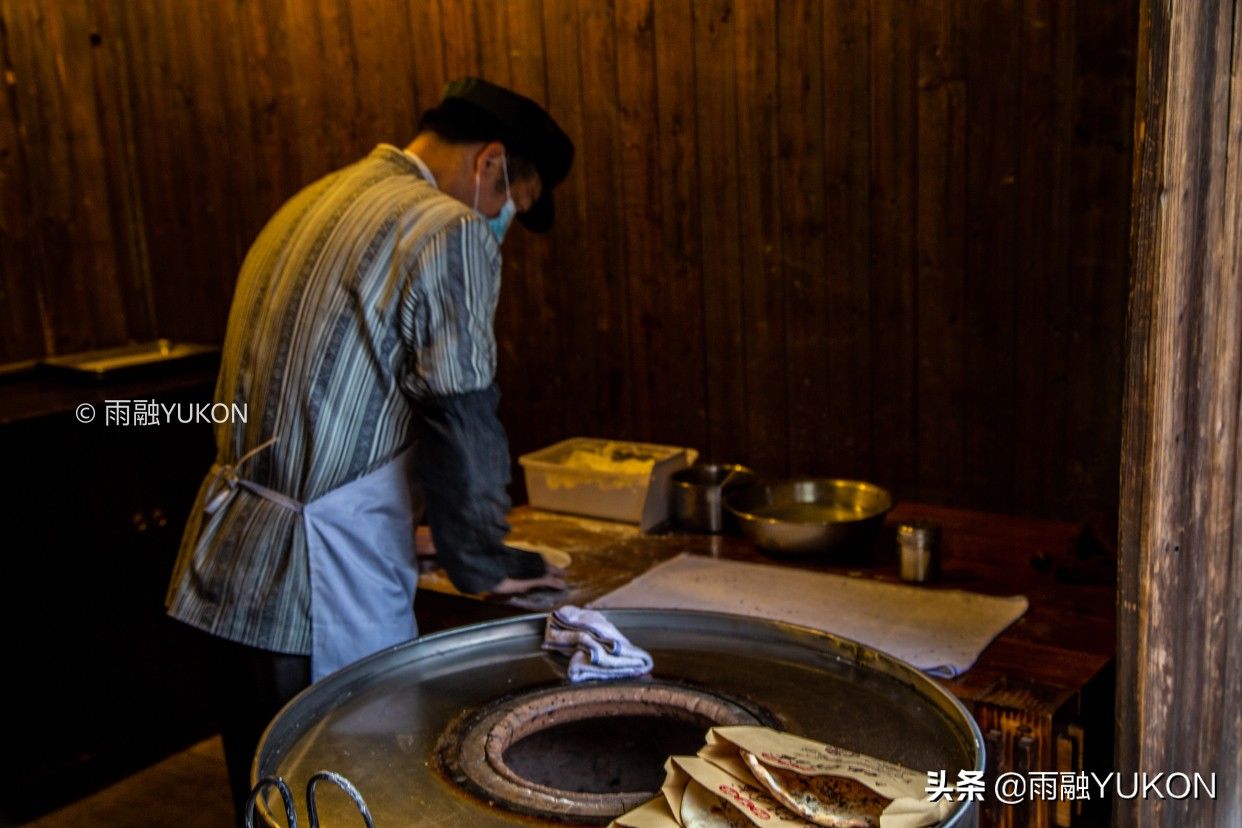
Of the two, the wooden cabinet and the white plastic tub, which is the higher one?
the white plastic tub

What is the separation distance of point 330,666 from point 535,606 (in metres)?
0.42

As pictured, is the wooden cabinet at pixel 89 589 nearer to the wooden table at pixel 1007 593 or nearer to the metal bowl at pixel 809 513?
the wooden table at pixel 1007 593

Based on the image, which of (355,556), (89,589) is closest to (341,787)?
(355,556)

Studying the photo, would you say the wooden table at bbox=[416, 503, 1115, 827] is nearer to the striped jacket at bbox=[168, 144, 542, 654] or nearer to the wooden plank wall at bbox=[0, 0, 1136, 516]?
the striped jacket at bbox=[168, 144, 542, 654]

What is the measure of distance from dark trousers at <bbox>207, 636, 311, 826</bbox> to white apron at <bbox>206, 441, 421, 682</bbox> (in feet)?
0.19

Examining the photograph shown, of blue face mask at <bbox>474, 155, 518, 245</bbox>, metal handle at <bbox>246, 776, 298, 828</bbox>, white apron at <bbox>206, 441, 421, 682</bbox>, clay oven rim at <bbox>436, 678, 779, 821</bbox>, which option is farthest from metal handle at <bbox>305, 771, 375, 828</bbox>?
blue face mask at <bbox>474, 155, 518, 245</bbox>

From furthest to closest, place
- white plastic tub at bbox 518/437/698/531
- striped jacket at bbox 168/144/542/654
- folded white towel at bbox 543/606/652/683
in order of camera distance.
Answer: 1. white plastic tub at bbox 518/437/698/531
2. striped jacket at bbox 168/144/542/654
3. folded white towel at bbox 543/606/652/683

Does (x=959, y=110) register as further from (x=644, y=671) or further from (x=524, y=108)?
(x=644, y=671)

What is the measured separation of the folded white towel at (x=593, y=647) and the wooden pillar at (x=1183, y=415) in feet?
2.26

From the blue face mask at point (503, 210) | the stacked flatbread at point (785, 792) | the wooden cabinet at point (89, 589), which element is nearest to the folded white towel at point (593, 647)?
the stacked flatbread at point (785, 792)

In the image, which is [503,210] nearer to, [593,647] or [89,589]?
[593,647]

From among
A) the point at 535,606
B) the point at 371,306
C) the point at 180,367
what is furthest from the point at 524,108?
the point at 180,367

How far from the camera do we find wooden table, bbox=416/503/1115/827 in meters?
1.97

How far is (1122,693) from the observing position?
167cm
